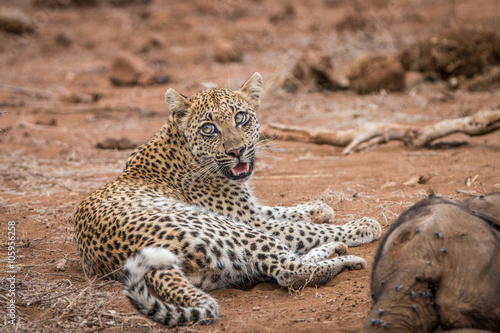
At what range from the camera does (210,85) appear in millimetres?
10562

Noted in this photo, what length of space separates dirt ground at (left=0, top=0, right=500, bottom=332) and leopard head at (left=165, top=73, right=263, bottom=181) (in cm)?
126

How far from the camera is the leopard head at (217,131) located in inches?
244

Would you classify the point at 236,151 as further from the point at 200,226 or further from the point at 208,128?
the point at 200,226

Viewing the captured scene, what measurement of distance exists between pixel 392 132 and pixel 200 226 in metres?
5.10

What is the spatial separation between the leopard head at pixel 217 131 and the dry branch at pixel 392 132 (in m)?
2.26

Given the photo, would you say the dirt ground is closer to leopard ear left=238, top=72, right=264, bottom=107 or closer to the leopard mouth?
leopard ear left=238, top=72, right=264, bottom=107

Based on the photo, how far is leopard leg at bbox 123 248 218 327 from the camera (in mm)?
3883

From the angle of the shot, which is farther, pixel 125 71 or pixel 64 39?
pixel 64 39

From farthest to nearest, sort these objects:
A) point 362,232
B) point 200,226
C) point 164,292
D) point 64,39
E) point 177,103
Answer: point 64,39 → point 177,103 → point 362,232 → point 200,226 → point 164,292

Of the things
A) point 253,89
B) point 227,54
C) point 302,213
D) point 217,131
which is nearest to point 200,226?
point 217,131

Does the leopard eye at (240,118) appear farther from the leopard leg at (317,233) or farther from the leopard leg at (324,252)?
the leopard leg at (324,252)

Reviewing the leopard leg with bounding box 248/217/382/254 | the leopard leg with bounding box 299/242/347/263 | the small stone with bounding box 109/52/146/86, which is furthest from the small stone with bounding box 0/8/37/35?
the leopard leg with bounding box 299/242/347/263

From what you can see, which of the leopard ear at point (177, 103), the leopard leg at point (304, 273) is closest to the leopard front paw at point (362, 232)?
the leopard leg at point (304, 273)

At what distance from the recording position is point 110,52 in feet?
69.8
